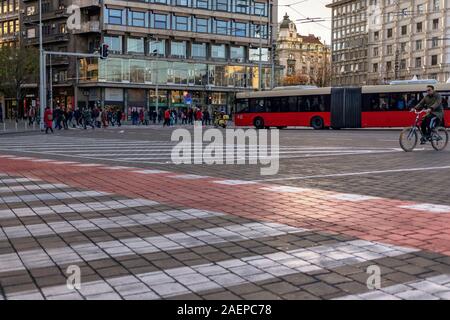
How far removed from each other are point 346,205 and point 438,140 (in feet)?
34.2

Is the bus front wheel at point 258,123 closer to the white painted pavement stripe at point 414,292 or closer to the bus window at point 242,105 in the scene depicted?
the bus window at point 242,105

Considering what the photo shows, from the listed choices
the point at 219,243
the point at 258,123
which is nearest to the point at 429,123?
the point at 219,243

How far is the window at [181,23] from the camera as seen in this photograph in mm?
68000

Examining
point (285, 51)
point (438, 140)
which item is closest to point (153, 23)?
point (438, 140)

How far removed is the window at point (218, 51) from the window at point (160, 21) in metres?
7.45

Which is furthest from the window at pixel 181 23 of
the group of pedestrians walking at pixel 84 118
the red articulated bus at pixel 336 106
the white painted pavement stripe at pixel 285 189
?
the white painted pavement stripe at pixel 285 189

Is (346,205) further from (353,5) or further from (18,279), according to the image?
(353,5)

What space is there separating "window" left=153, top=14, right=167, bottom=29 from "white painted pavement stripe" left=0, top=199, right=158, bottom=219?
61.4 meters

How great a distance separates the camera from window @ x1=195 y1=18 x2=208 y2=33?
69562mm

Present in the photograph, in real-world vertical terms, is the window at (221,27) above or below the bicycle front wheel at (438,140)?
above

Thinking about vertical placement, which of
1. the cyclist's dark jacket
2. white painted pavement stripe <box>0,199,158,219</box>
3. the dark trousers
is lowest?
white painted pavement stripe <box>0,199,158,219</box>

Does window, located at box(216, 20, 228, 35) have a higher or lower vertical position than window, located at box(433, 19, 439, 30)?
lower

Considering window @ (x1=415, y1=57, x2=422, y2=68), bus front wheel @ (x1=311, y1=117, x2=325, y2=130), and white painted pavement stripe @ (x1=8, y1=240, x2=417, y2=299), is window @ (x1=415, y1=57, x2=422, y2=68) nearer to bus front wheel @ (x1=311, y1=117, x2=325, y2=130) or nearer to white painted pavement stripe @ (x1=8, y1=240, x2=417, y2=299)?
bus front wheel @ (x1=311, y1=117, x2=325, y2=130)

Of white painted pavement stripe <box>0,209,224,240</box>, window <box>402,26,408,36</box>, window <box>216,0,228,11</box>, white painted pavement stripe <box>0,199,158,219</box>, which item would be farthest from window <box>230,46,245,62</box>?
white painted pavement stripe <box>0,209,224,240</box>
